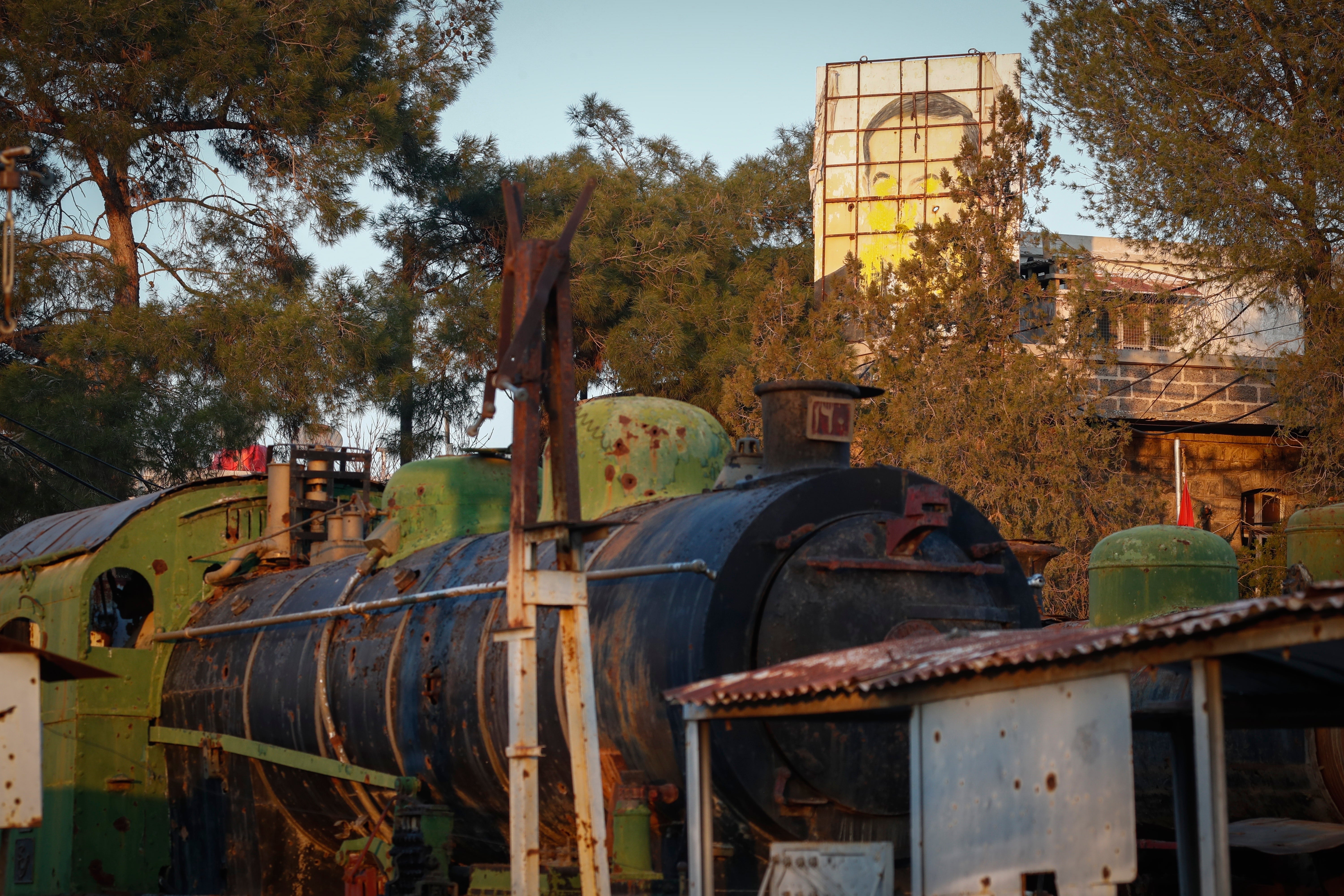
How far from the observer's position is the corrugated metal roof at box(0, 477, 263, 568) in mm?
12258

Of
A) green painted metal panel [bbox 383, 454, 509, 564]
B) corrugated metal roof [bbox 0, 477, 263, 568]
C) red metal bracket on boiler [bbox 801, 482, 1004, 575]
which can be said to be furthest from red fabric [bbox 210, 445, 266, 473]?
red metal bracket on boiler [bbox 801, 482, 1004, 575]

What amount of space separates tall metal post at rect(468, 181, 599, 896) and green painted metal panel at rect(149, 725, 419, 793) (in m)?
1.64

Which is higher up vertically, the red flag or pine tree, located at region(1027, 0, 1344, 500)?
pine tree, located at region(1027, 0, 1344, 500)

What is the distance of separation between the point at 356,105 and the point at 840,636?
780 inches

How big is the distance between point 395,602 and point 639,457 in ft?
6.04

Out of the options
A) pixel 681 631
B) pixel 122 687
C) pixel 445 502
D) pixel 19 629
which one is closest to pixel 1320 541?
pixel 681 631

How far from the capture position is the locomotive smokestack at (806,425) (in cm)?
824

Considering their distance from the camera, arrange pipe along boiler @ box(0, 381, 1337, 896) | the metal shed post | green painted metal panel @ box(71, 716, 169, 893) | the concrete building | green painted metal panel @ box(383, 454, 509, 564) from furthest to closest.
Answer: the concrete building < green painted metal panel @ box(71, 716, 169, 893) < green painted metal panel @ box(383, 454, 509, 564) < pipe along boiler @ box(0, 381, 1337, 896) < the metal shed post

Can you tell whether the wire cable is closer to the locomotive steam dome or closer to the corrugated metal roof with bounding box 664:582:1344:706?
the locomotive steam dome

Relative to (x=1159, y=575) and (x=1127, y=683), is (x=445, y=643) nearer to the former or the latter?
(x=1127, y=683)

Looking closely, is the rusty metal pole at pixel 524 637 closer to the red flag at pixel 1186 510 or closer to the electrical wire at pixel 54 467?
the electrical wire at pixel 54 467

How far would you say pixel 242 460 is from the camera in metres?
25.3

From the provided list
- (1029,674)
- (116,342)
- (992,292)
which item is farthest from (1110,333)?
(1029,674)

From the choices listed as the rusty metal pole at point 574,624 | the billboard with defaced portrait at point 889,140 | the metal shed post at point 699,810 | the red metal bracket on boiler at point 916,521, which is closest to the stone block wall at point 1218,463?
the billboard with defaced portrait at point 889,140
